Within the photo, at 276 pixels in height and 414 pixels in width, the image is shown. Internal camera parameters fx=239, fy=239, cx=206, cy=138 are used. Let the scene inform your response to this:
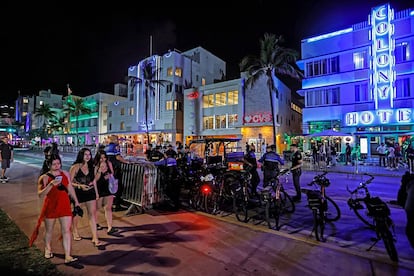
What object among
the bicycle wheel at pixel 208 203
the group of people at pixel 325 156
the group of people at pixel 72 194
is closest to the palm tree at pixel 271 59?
the group of people at pixel 325 156

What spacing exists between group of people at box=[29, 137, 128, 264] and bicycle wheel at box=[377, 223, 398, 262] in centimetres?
496

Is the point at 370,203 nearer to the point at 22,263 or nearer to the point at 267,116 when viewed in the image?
the point at 22,263

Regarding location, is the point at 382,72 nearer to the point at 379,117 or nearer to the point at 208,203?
the point at 379,117

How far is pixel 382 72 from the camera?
2028 centimetres

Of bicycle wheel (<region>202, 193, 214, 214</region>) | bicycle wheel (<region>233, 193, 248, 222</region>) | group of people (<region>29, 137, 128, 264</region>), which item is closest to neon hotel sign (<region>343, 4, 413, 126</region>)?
bicycle wheel (<region>233, 193, 248, 222</region>)

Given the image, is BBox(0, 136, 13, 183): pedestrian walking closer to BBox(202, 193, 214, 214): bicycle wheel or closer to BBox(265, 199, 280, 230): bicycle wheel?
BBox(202, 193, 214, 214): bicycle wheel

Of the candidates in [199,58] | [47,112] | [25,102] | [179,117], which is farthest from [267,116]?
[25,102]

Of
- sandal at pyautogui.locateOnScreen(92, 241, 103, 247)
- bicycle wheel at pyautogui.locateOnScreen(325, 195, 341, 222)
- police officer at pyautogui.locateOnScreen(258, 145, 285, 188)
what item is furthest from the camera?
police officer at pyautogui.locateOnScreen(258, 145, 285, 188)

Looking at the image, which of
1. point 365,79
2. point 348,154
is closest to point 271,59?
point 365,79

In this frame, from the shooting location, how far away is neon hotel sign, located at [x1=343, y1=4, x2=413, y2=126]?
65.5 feet

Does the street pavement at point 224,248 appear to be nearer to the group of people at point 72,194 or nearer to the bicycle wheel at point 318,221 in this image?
the bicycle wheel at point 318,221

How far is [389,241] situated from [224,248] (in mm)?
2722

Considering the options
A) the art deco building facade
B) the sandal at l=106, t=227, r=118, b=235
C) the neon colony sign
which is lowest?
the sandal at l=106, t=227, r=118, b=235

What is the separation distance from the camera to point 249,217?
245 inches
